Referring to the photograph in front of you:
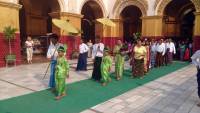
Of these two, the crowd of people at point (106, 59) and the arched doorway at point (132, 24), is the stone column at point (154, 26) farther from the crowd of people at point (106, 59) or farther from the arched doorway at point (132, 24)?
the arched doorway at point (132, 24)

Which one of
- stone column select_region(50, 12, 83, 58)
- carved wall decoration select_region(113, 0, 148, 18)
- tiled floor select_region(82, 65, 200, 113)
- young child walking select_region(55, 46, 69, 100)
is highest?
carved wall decoration select_region(113, 0, 148, 18)

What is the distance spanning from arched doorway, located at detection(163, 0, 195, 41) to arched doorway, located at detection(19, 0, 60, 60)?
9.43 m

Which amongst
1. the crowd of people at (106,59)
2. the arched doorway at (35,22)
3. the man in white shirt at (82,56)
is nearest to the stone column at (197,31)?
the crowd of people at (106,59)

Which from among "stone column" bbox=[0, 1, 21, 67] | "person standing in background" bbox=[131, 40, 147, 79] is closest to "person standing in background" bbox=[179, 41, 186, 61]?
"person standing in background" bbox=[131, 40, 147, 79]

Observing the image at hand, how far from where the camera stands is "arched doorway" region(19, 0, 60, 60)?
16.1m

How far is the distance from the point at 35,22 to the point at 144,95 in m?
12.8

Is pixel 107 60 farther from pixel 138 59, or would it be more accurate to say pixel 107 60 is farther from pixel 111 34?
pixel 111 34

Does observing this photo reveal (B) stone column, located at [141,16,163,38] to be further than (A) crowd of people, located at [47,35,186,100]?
Yes

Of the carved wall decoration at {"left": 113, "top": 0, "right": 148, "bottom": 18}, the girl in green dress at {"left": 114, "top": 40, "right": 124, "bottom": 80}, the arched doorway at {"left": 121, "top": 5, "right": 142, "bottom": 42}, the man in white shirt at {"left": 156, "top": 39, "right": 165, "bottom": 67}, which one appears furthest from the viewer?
the arched doorway at {"left": 121, "top": 5, "right": 142, "bottom": 42}

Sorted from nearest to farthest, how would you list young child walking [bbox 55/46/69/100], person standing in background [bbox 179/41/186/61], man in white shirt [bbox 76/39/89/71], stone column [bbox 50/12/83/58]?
young child walking [bbox 55/46/69/100] → man in white shirt [bbox 76/39/89/71] → stone column [bbox 50/12/83/58] → person standing in background [bbox 179/41/186/61]

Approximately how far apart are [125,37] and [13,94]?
1715 centimetres

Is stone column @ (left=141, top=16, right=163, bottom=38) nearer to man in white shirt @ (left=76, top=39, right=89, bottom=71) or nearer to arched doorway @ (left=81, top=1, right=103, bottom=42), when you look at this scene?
arched doorway @ (left=81, top=1, right=103, bottom=42)

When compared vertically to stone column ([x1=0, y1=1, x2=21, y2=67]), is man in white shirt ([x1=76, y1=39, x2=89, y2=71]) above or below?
below

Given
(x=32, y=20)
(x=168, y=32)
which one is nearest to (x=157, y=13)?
(x=168, y=32)
